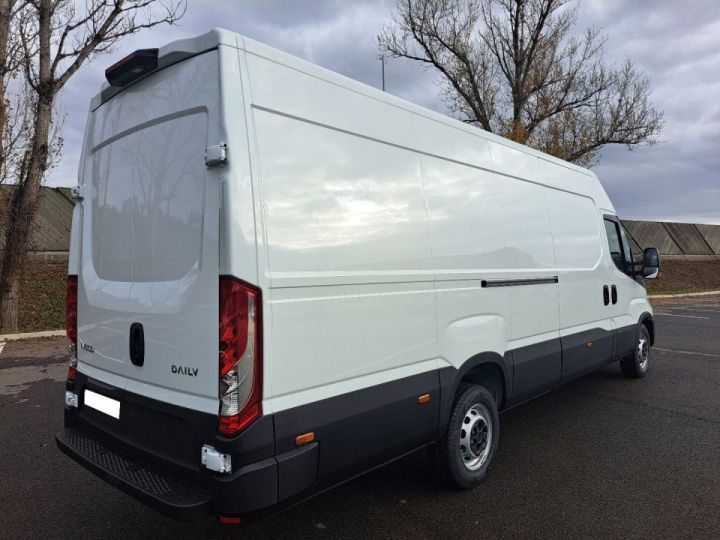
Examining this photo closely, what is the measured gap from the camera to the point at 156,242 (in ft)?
8.68

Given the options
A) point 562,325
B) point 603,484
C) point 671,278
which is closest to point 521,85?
point 671,278

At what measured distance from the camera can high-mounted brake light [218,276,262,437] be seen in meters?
2.27

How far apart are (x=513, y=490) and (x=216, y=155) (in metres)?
2.88

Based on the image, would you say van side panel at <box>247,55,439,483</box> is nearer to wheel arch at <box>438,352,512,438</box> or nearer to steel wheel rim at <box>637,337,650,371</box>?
wheel arch at <box>438,352,512,438</box>

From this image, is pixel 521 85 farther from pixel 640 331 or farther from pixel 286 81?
pixel 286 81

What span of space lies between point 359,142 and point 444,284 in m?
1.04

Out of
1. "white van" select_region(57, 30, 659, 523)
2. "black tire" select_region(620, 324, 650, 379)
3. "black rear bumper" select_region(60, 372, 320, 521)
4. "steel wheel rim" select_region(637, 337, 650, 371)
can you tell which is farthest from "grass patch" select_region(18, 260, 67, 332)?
"steel wheel rim" select_region(637, 337, 650, 371)

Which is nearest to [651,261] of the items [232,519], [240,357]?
[240,357]

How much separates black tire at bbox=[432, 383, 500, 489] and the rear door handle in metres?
1.91

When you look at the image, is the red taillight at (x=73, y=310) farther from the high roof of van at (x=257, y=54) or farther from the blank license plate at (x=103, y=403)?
the high roof of van at (x=257, y=54)

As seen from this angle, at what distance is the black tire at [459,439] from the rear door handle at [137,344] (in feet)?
6.26

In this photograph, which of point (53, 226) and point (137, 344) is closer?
point (137, 344)

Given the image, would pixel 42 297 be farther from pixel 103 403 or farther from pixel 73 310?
pixel 103 403

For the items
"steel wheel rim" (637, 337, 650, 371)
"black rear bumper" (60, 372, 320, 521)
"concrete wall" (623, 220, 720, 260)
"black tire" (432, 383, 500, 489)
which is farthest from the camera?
"concrete wall" (623, 220, 720, 260)
